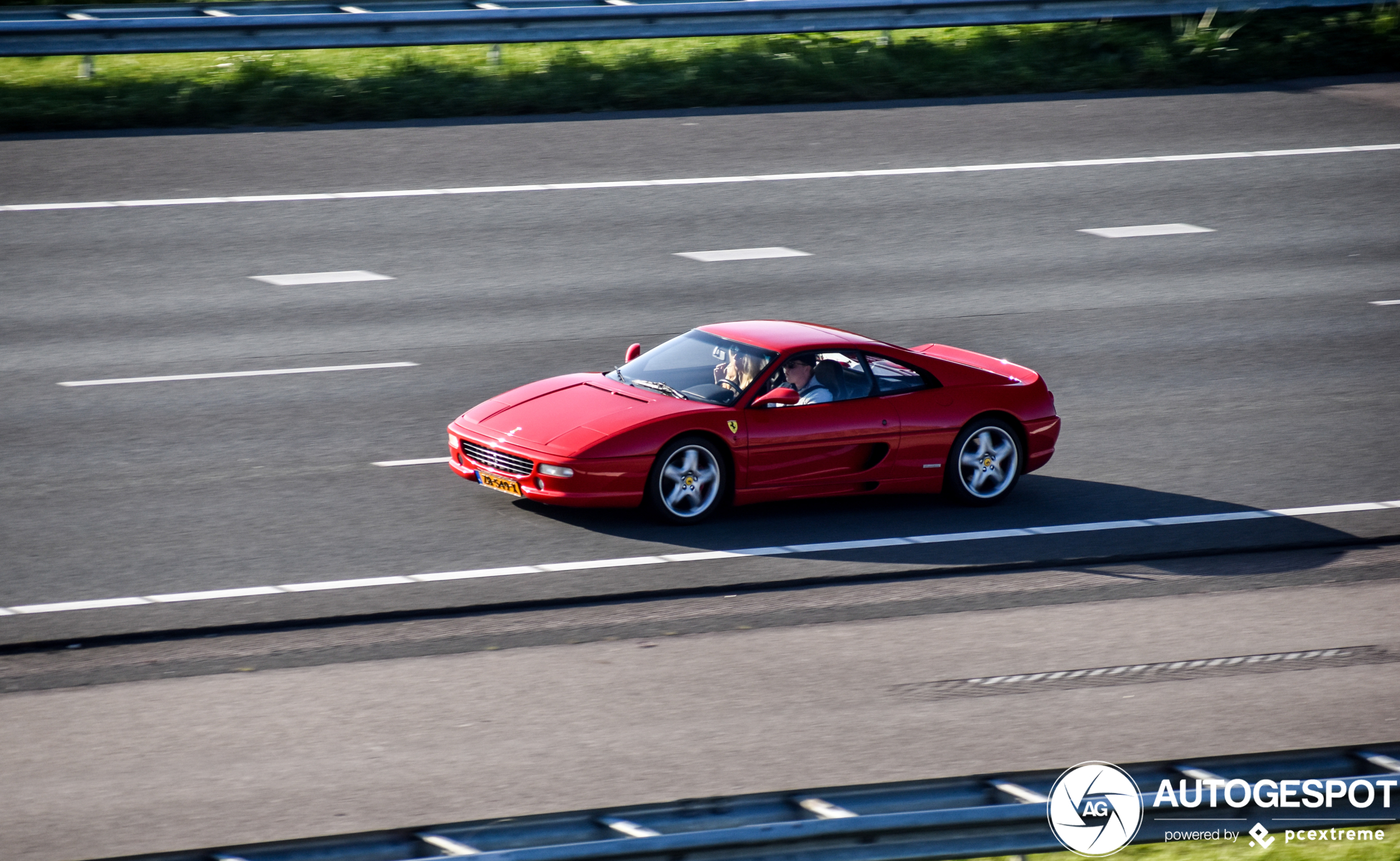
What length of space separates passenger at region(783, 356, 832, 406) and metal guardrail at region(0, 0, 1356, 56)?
37.7 feet

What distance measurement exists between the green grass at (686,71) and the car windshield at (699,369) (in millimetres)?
10174

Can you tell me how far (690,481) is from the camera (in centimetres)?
1119

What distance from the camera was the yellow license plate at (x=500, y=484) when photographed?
1105cm

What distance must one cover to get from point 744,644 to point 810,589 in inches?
41.8

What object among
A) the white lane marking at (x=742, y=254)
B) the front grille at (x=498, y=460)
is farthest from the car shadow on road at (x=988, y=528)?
the white lane marking at (x=742, y=254)

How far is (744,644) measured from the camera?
9.21m

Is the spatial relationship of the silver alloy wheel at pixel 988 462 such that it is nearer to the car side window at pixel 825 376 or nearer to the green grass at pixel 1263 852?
Answer: the car side window at pixel 825 376

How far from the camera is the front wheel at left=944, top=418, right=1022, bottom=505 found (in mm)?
11961

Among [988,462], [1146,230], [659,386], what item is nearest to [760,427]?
[659,386]

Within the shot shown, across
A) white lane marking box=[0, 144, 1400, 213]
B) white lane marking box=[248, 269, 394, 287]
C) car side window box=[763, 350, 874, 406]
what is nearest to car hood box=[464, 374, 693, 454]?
car side window box=[763, 350, 874, 406]

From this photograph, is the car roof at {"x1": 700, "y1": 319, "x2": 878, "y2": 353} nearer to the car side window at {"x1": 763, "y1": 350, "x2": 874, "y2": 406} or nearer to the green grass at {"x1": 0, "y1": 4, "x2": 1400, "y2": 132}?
the car side window at {"x1": 763, "y1": 350, "x2": 874, "y2": 406}

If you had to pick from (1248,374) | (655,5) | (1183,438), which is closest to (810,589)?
(1183,438)

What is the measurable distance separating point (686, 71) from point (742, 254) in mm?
5537

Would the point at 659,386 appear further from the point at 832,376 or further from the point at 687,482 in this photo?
the point at 832,376
